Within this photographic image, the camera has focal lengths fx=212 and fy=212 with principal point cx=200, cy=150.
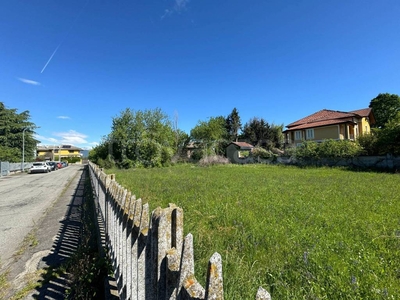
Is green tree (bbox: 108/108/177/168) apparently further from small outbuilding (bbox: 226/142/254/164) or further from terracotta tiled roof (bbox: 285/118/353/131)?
terracotta tiled roof (bbox: 285/118/353/131)

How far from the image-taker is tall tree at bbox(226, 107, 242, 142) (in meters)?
56.1

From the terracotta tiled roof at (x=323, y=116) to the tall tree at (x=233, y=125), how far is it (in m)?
17.1

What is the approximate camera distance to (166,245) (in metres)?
1.15

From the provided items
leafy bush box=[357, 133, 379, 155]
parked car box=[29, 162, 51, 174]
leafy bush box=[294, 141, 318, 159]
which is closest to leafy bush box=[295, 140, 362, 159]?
leafy bush box=[294, 141, 318, 159]

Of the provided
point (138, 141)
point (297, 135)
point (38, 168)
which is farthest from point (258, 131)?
point (38, 168)

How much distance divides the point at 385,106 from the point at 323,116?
54.2 ft

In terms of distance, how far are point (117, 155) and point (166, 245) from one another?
A: 24455 mm

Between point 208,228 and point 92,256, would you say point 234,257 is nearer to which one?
point 208,228

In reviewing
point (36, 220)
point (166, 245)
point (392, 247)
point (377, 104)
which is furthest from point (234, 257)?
point (377, 104)

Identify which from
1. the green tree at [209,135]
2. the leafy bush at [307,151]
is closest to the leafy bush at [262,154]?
the leafy bush at [307,151]

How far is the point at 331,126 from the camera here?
33188 millimetres

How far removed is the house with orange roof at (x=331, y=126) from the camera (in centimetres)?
3225

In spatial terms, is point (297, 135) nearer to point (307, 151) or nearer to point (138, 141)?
point (307, 151)

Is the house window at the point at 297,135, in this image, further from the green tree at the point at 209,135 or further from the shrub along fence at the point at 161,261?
the shrub along fence at the point at 161,261
